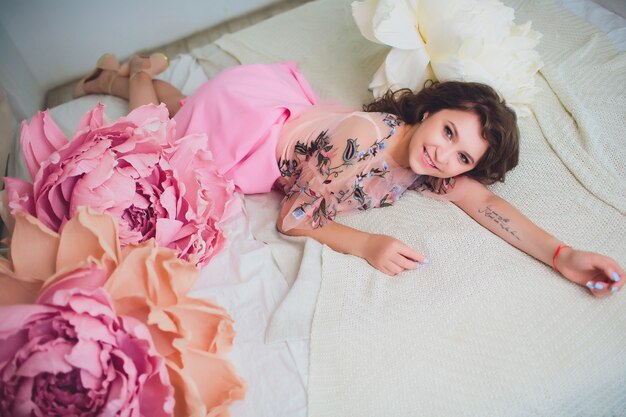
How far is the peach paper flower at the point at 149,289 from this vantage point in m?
0.46

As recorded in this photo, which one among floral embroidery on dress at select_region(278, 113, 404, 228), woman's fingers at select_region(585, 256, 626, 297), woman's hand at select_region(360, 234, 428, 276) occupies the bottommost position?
woman's fingers at select_region(585, 256, 626, 297)

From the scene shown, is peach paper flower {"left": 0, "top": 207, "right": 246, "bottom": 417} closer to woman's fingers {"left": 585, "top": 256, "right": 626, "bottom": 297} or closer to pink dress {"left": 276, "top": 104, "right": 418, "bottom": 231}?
pink dress {"left": 276, "top": 104, "right": 418, "bottom": 231}

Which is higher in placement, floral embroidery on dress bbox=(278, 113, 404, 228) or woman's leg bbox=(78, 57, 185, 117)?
woman's leg bbox=(78, 57, 185, 117)

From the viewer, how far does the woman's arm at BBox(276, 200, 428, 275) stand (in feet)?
2.94

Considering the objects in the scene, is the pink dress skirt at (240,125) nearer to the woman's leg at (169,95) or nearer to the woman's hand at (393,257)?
the woman's leg at (169,95)

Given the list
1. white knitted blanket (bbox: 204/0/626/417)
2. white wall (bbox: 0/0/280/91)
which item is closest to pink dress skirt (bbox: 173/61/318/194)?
white knitted blanket (bbox: 204/0/626/417)

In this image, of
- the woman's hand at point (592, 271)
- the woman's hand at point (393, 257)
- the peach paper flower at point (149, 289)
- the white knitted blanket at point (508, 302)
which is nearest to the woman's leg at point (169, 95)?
the white knitted blanket at point (508, 302)

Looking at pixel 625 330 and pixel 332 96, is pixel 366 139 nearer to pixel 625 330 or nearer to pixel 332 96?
pixel 332 96

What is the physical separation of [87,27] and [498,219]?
165cm

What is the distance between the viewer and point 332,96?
4.13 feet

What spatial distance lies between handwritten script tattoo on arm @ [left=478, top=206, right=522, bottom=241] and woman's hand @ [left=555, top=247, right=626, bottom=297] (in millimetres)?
99

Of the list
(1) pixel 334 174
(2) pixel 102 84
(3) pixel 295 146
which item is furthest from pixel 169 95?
(1) pixel 334 174

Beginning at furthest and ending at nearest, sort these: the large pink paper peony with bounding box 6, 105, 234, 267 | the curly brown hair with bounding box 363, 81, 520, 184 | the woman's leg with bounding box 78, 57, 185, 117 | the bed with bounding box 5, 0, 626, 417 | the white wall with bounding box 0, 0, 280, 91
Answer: the white wall with bounding box 0, 0, 280, 91, the woman's leg with bounding box 78, 57, 185, 117, the curly brown hair with bounding box 363, 81, 520, 184, the bed with bounding box 5, 0, 626, 417, the large pink paper peony with bounding box 6, 105, 234, 267

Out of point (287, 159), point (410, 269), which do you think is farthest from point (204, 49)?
point (410, 269)
